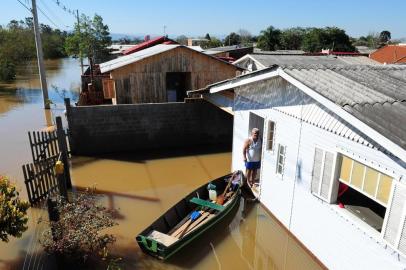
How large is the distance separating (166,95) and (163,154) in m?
3.37

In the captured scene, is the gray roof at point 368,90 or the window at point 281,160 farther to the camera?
the window at point 281,160

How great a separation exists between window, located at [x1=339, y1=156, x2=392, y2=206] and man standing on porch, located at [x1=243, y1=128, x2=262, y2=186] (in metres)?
3.86

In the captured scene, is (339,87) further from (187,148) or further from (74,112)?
(74,112)

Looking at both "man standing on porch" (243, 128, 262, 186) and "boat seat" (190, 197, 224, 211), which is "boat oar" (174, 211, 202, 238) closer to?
"boat seat" (190, 197, 224, 211)

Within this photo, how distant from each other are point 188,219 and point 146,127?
300 inches

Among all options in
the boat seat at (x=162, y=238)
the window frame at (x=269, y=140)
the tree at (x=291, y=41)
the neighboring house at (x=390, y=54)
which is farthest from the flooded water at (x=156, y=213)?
the tree at (x=291, y=41)

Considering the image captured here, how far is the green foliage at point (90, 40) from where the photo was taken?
49.0m

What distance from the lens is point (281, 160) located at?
9406 millimetres

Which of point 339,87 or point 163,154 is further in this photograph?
point 163,154

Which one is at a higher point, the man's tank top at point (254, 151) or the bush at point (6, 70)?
the bush at point (6, 70)

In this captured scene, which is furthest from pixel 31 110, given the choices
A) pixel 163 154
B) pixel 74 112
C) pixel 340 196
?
pixel 340 196

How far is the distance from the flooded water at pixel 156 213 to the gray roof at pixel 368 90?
4.16m

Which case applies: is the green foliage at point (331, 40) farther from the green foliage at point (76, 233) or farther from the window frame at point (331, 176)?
the green foliage at point (76, 233)

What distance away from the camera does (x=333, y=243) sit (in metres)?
7.16
